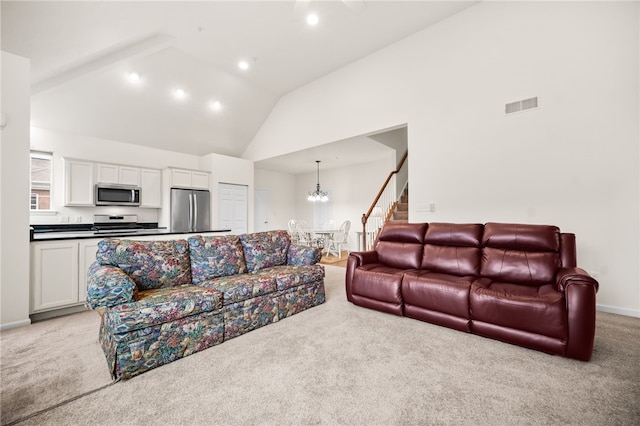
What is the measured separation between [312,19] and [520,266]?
13.4ft

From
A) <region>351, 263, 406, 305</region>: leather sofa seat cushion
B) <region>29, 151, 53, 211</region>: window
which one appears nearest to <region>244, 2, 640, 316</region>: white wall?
<region>351, 263, 406, 305</region>: leather sofa seat cushion

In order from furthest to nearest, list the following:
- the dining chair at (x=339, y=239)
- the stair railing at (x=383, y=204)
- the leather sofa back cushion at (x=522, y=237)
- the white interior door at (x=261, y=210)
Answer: the white interior door at (x=261, y=210)
the dining chair at (x=339, y=239)
the stair railing at (x=383, y=204)
the leather sofa back cushion at (x=522, y=237)

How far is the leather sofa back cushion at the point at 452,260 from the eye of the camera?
2814mm

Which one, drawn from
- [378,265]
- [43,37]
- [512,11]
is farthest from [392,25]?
[43,37]

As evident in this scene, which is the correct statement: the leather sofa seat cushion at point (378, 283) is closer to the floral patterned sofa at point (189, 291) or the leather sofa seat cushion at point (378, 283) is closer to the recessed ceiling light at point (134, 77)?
the floral patterned sofa at point (189, 291)

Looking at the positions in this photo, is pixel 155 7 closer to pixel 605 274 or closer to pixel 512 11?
pixel 512 11

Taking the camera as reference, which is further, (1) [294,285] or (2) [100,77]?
(2) [100,77]

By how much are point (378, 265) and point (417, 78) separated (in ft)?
10.0

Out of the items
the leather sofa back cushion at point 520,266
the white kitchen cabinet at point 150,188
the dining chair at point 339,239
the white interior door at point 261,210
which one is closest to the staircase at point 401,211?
the dining chair at point 339,239

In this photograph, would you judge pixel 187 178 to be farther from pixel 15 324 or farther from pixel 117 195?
pixel 15 324

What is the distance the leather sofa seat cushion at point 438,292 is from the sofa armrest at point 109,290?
2386 mm

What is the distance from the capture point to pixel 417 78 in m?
4.27

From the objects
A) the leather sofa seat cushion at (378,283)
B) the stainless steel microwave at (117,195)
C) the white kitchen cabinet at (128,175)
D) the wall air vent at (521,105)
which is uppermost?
the wall air vent at (521,105)

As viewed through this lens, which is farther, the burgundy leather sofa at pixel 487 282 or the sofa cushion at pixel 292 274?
the sofa cushion at pixel 292 274
